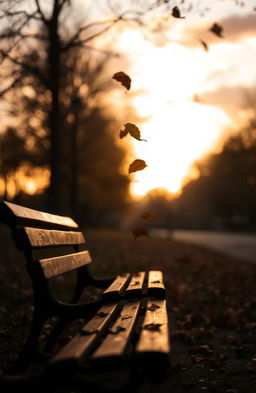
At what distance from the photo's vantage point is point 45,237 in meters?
3.10

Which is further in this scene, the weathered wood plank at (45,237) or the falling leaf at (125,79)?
the falling leaf at (125,79)

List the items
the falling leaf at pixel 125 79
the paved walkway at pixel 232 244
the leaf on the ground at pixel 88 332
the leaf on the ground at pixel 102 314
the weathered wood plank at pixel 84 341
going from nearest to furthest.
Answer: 1. the weathered wood plank at pixel 84 341
2. the leaf on the ground at pixel 88 332
3. the leaf on the ground at pixel 102 314
4. the falling leaf at pixel 125 79
5. the paved walkway at pixel 232 244

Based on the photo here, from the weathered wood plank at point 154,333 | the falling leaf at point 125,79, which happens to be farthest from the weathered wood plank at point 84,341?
the falling leaf at point 125,79

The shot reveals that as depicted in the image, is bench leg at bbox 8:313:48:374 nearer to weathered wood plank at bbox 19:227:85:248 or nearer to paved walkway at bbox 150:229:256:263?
weathered wood plank at bbox 19:227:85:248

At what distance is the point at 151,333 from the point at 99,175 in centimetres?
2789

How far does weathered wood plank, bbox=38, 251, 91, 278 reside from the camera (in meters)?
2.74

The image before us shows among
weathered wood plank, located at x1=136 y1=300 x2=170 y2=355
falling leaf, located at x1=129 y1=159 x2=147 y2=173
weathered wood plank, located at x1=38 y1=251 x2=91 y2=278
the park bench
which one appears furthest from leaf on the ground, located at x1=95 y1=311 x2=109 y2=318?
falling leaf, located at x1=129 y1=159 x2=147 y2=173

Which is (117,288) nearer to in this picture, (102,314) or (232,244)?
(102,314)

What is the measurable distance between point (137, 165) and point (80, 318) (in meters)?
1.28

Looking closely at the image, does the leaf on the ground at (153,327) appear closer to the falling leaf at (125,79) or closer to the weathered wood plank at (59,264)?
the weathered wood plank at (59,264)

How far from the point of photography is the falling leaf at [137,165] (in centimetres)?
376

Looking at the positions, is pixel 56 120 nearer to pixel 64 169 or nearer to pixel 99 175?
pixel 64 169

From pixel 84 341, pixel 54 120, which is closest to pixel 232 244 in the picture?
pixel 54 120

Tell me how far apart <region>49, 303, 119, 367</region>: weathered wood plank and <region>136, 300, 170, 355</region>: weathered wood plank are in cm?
20
